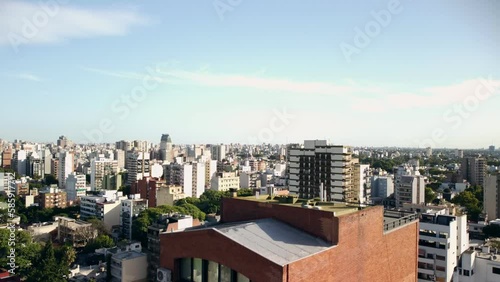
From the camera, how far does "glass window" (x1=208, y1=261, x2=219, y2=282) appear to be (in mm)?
10075

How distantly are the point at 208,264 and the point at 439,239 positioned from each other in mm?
14256

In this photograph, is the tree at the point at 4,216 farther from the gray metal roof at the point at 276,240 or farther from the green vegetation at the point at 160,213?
the gray metal roof at the point at 276,240

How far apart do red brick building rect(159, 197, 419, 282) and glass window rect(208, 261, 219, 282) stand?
0.08 feet

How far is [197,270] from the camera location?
10.6 m

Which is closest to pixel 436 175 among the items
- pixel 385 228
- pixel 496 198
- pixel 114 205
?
pixel 496 198

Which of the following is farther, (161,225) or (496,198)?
(496,198)

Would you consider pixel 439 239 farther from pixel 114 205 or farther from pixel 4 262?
pixel 114 205

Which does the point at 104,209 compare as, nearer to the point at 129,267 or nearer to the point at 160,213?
the point at 160,213

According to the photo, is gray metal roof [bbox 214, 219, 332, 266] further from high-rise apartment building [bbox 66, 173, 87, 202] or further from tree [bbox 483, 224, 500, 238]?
high-rise apartment building [bbox 66, 173, 87, 202]

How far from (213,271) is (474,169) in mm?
69751

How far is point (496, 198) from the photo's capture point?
135 ft

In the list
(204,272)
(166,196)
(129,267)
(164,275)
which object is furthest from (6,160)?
(204,272)

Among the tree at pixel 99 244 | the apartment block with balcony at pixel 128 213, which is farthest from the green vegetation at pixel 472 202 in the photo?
the tree at pixel 99 244

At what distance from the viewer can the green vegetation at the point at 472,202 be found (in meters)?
41.9
